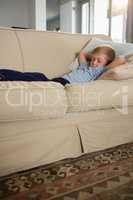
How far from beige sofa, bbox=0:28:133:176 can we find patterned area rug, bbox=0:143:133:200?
0.06m

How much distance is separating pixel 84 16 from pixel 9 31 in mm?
3952

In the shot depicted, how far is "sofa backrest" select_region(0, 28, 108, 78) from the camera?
5.47ft

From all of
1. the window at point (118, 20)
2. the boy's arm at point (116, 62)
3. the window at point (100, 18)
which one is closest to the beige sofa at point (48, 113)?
the boy's arm at point (116, 62)

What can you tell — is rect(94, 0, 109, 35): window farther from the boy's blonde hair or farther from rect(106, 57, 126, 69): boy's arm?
rect(106, 57, 126, 69): boy's arm

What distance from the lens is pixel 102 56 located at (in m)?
1.77

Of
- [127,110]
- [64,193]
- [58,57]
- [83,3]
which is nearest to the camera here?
[64,193]

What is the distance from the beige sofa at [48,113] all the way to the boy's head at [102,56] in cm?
32

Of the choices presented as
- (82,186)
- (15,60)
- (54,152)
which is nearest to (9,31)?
(15,60)

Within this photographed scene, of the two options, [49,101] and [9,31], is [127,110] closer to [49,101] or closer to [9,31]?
[49,101]

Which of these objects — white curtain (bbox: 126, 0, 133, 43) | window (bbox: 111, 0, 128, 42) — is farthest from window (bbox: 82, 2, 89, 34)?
white curtain (bbox: 126, 0, 133, 43)

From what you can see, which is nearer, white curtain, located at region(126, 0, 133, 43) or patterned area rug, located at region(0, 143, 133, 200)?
patterned area rug, located at region(0, 143, 133, 200)

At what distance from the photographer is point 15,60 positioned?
1.67m

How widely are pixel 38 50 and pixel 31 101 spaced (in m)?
0.74

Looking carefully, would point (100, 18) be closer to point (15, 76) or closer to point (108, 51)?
→ point (108, 51)
